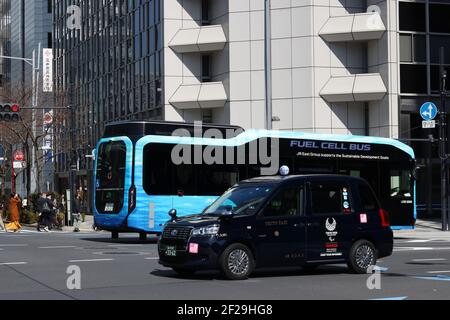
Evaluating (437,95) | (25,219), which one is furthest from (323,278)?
(25,219)

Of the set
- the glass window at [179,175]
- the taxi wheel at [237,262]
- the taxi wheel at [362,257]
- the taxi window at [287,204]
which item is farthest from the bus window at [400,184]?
the taxi wheel at [237,262]

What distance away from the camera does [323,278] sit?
14.5 m

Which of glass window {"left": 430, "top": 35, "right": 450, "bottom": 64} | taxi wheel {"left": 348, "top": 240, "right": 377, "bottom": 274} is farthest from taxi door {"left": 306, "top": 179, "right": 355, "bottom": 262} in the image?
glass window {"left": 430, "top": 35, "right": 450, "bottom": 64}

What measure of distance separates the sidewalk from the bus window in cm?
281

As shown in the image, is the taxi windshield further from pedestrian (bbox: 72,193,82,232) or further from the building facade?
the building facade

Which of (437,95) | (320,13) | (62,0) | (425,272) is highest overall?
(62,0)

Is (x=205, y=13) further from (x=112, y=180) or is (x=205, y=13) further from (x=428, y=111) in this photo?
(x=112, y=180)

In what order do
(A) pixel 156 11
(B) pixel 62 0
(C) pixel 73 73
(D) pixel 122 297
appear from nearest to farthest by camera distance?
(D) pixel 122 297 < (A) pixel 156 11 < (C) pixel 73 73 < (B) pixel 62 0

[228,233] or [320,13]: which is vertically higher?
[320,13]

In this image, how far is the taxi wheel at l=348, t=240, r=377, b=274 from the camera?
1516cm

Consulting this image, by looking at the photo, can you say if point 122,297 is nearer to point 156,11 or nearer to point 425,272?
point 425,272

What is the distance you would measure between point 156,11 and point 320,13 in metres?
10.6

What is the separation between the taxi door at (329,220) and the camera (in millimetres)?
14648

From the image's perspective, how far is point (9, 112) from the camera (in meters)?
35.3
